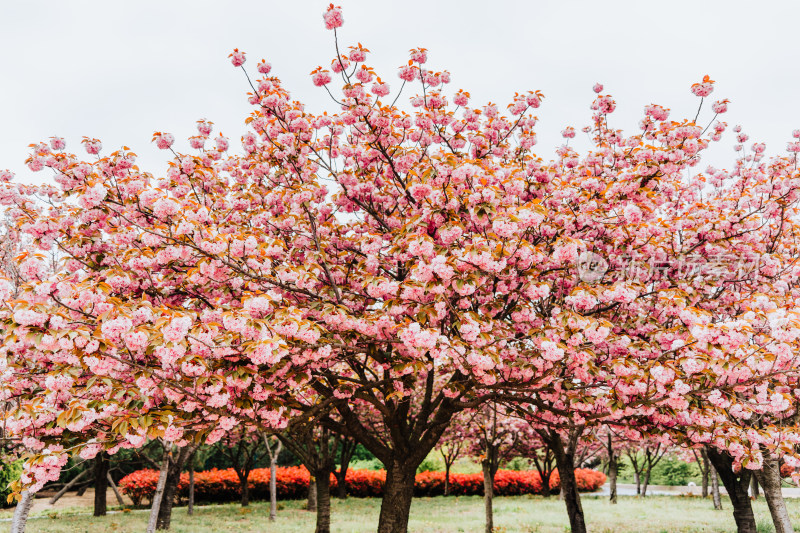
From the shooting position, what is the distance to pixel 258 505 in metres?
19.9

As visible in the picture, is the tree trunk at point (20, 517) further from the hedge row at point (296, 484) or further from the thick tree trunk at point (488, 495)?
the hedge row at point (296, 484)

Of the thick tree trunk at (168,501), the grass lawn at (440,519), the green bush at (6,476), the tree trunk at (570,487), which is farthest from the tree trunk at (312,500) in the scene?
the tree trunk at (570,487)

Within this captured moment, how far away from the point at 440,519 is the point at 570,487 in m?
7.63

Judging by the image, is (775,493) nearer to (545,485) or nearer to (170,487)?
(170,487)

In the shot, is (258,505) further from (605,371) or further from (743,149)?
(743,149)

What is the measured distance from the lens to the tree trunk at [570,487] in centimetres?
1020

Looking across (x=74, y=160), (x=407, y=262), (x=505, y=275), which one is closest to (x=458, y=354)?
(x=505, y=275)

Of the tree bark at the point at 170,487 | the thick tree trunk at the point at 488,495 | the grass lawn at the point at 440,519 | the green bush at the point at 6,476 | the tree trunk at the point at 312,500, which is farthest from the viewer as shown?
the tree trunk at the point at 312,500

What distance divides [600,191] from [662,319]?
2.00m

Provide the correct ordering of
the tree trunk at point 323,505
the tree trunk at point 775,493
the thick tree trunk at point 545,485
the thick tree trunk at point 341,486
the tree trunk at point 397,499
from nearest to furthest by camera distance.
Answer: the tree trunk at point 397,499 < the tree trunk at point 775,493 < the tree trunk at point 323,505 < the thick tree trunk at point 341,486 < the thick tree trunk at point 545,485

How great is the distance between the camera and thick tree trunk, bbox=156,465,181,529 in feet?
42.6

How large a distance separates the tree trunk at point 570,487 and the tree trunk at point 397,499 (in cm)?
412

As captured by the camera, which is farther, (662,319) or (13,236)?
(13,236)

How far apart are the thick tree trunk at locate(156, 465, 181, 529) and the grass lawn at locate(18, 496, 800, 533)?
0.44m
